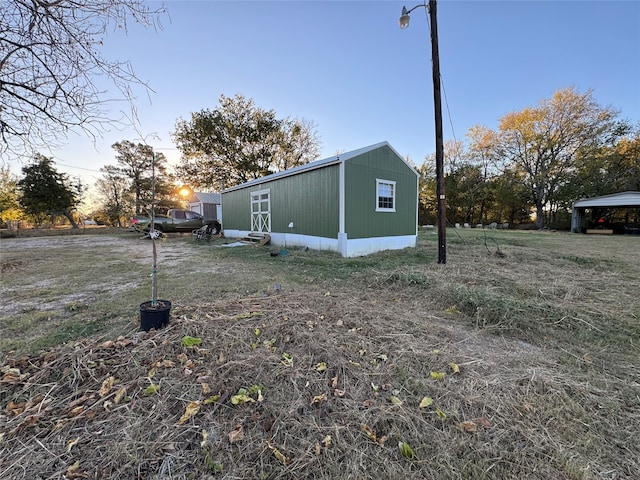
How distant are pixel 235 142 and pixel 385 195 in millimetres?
17243

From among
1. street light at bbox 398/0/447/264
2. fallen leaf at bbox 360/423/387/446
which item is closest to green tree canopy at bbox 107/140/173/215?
street light at bbox 398/0/447/264

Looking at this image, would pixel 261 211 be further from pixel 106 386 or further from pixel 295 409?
pixel 295 409

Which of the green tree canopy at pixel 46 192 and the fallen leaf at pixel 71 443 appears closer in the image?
the fallen leaf at pixel 71 443

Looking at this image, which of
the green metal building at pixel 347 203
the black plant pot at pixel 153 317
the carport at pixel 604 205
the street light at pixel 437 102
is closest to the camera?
the black plant pot at pixel 153 317

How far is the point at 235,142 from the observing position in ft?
71.8

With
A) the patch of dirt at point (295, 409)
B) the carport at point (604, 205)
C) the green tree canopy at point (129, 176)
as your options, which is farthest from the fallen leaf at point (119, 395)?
the green tree canopy at point (129, 176)

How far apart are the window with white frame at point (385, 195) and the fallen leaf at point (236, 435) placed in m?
7.61

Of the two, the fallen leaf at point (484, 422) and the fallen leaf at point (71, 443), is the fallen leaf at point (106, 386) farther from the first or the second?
the fallen leaf at point (484, 422)

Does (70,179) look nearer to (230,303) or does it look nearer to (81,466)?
(230,303)

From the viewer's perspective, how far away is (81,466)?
1.27 metres

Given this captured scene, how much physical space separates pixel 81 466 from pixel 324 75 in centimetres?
1105

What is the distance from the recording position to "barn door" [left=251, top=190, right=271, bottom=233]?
11.0 metres

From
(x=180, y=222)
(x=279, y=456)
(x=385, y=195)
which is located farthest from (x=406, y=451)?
(x=180, y=222)

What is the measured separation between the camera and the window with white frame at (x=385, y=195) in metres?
8.50
